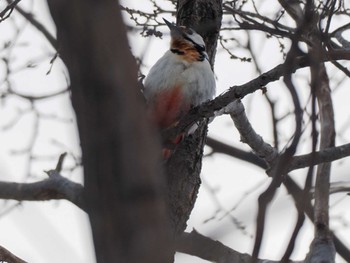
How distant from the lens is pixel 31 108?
20.1ft

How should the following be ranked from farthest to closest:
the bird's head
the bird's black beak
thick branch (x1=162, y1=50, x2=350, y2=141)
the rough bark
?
the bird's black beak
the bird's head
the rough bark
thick branch (x1=162, y1=50, x2=350, y2=141)

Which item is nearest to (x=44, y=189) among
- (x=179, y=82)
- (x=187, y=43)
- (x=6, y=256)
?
(x=6, y=256)

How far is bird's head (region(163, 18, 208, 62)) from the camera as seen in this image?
14.5 feet

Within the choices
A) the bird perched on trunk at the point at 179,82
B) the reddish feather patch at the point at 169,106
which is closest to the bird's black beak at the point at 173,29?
the bird perched on trunk at the point at 179,82

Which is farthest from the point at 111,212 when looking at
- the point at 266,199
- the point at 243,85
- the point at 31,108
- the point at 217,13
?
the point at 31,108

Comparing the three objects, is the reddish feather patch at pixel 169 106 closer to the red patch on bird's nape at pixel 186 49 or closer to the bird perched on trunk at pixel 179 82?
the bird perched on trunk at pixel 179 82

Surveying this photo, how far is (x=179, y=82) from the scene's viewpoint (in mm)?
4227

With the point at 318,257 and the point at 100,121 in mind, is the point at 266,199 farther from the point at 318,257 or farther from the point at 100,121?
the point at 318,257

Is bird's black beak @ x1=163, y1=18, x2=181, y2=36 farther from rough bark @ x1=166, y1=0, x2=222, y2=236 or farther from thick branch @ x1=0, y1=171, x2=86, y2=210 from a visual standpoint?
thick branch @ x1=0, y1=171, x2=86, y2=210

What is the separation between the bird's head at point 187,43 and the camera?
4.42 metres

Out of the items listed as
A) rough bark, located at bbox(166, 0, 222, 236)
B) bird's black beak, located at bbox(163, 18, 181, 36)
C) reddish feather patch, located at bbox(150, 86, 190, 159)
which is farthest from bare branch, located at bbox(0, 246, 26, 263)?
bird's black beak, located at bbox(163, 18, 181, 36)

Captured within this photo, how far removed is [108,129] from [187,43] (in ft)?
11.3

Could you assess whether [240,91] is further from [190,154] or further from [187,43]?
[187,43]

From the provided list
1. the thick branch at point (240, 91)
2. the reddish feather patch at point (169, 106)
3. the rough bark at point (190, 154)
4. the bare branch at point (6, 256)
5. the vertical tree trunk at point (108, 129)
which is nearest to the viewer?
the vertical tree trunk at point (108, 129)
